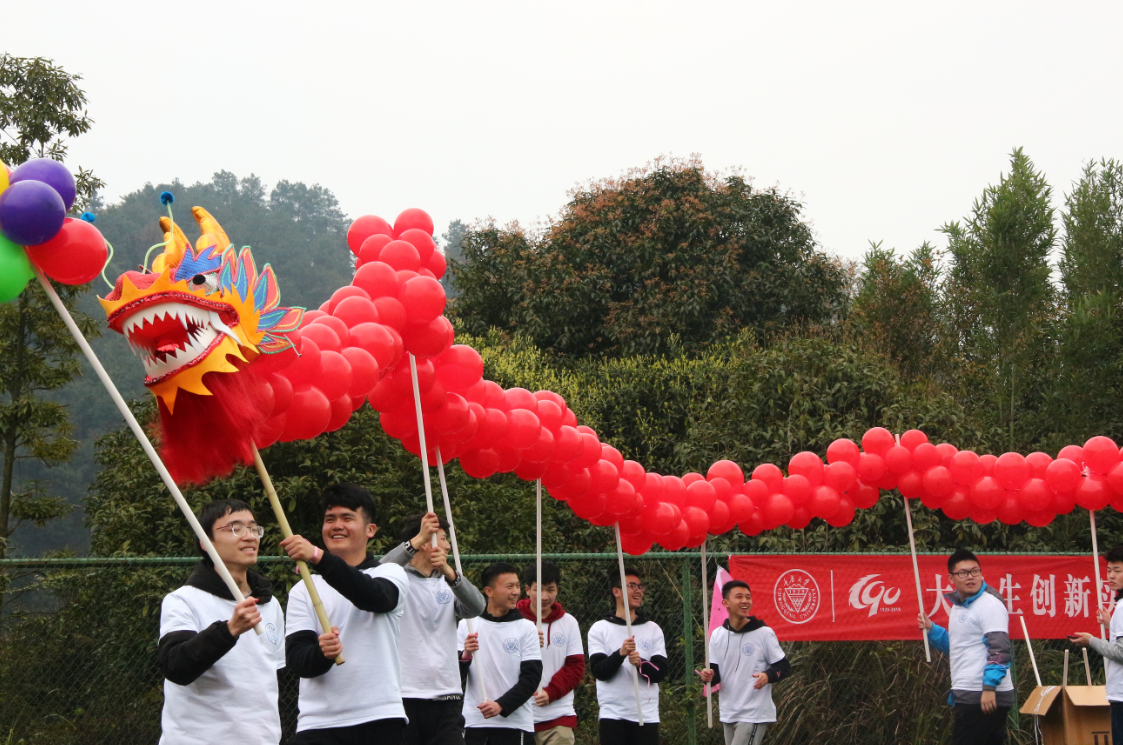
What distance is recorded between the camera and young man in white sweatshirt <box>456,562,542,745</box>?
19.0ft

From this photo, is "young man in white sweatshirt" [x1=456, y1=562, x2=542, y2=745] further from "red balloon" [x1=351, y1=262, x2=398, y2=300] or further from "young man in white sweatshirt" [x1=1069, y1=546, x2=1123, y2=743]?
"young man in white sweatshirt" [x1=1069, y1=546, x2=1123, y2=743]

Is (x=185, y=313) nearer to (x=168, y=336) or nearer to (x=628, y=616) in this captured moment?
(x=168, y=336)

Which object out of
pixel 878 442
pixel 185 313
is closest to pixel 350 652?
pixel 185 313

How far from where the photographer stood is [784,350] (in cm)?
1127

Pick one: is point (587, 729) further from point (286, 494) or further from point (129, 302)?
point (129, 302)

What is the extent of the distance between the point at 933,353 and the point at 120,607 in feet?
40.4

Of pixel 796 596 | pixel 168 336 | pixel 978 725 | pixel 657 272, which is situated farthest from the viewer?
pixel 657 272

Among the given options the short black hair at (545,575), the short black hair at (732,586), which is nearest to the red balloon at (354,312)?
the short black hair at (545,575)

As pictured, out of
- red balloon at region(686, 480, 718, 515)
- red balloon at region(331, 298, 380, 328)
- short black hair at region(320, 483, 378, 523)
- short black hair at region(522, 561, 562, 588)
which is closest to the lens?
short black hair at region(320, 483, 378, 523)

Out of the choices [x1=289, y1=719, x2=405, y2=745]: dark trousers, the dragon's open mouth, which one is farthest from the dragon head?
[x1=289, y1=719, x2=405, y2=745]: dark trousers

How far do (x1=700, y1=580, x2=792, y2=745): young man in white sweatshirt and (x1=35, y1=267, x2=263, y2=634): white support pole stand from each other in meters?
4.07

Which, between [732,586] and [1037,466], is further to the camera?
[1037,466]

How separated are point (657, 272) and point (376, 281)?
41.7ft

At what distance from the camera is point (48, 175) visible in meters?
3.22
